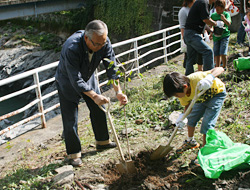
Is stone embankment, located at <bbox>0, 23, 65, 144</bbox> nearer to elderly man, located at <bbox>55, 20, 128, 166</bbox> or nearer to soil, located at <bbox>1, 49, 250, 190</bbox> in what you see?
soil, located at <bbox>1, 49, 250, 190</bbox>

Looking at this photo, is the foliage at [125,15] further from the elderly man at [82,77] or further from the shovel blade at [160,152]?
the shovel blade at [160,152]

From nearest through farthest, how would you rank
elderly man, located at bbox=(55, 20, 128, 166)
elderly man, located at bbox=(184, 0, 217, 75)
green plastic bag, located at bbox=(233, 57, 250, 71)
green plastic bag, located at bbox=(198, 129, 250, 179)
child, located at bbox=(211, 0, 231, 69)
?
green plastic bag, located at bbox=(198, 129, 250, 179)
elderly man, located at bbox=(55, 20, 128, 166)
elderly man, located at bbox=(184, 0, 217, 75)
green plastic bag, located at bbox=(233, 57, 250, 71)
child, located at bbox=(211, 0, 231, 69)

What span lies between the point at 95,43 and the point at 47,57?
54.5ft

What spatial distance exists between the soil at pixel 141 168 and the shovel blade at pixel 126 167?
5 centimetres

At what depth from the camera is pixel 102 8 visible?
19219 millimetres

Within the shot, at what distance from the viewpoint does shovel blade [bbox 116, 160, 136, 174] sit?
3807 millimetres

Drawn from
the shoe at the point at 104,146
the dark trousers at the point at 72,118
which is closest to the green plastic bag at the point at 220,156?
the shoe at the point at 104,146

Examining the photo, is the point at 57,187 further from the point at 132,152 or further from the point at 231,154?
the point at 231,154

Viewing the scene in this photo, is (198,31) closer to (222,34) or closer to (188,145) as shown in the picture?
(222,34)

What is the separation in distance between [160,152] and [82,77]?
54.9 inches

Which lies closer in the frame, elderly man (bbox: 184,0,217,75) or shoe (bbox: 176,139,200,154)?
shoe (bbox: 176,139,200,154)

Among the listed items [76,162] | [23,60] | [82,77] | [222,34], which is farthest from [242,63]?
[23,60]

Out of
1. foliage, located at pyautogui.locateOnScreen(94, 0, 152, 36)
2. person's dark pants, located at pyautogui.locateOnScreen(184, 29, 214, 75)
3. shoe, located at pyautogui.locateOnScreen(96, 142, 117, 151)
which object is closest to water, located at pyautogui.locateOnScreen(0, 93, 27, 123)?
foliage, located at pyautogui.locateOnScreen(94, 0, 152, 36)

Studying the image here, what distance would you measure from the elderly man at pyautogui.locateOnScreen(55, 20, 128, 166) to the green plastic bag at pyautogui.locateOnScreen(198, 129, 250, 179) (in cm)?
117
